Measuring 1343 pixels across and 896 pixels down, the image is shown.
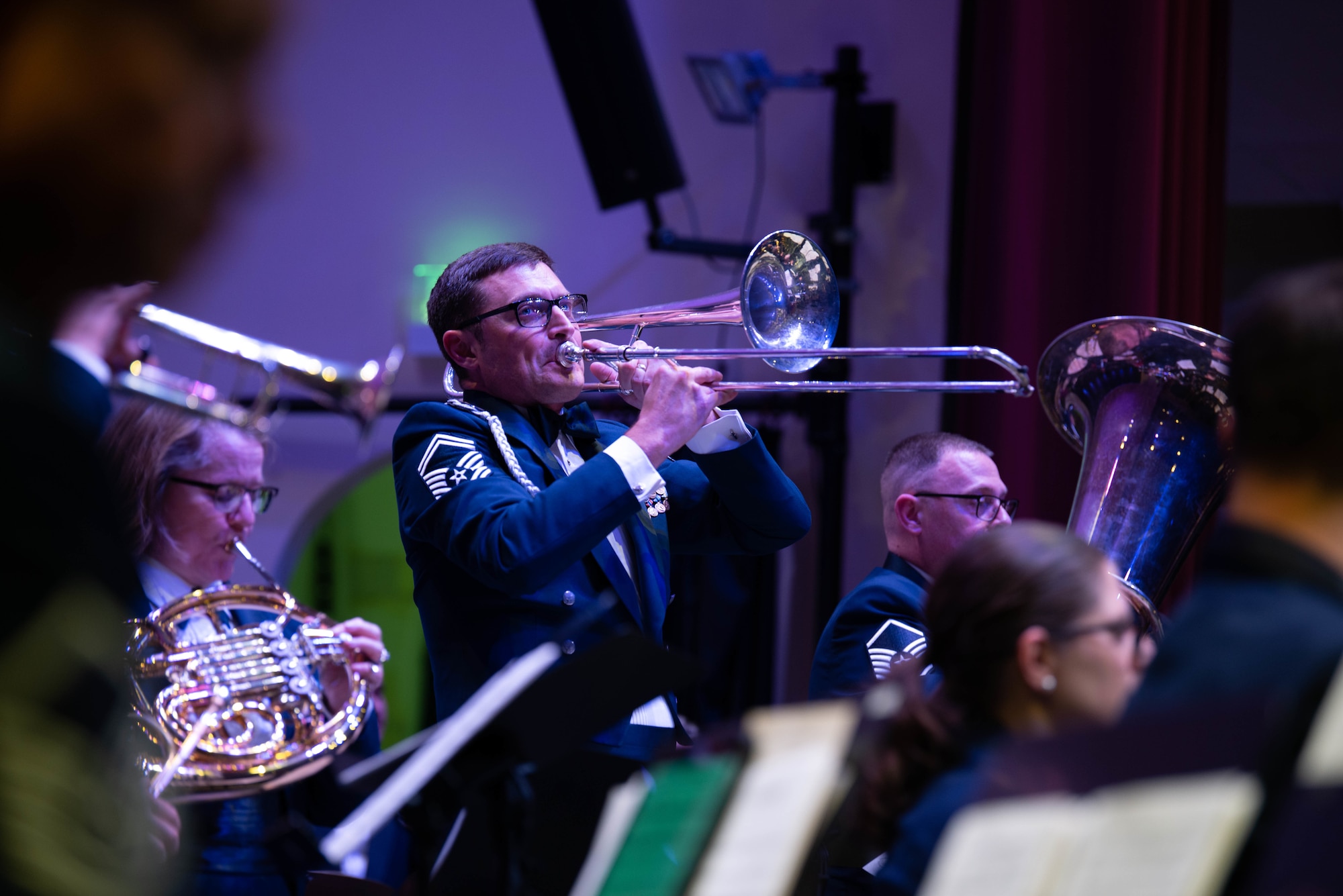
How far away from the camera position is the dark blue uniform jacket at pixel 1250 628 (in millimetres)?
1270

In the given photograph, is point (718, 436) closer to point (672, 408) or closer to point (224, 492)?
point (672, 408)

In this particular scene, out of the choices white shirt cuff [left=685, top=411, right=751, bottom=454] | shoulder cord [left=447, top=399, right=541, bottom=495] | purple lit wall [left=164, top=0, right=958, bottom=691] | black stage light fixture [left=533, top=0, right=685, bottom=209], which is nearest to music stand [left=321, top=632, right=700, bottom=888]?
shoulder cord [left=447, top=399, right=541, bottom=495]

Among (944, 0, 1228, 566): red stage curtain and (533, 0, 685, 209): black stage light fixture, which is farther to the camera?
(533, 0, 685, 209): black stage light fixture

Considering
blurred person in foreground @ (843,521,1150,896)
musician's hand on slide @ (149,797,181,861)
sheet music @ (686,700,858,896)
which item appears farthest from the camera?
musician's hand on slide @ (149,797,181,861)

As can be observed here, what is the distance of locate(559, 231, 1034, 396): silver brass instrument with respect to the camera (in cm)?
282

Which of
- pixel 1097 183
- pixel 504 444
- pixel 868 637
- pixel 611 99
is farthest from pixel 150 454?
pixel 1097 183

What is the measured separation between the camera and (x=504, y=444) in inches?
100

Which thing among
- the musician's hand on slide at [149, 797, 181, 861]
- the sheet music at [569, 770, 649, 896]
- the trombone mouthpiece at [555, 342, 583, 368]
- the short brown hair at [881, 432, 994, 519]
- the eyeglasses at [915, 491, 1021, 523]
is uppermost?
the trombone mouthpiece at [555, 342, 583, 368]

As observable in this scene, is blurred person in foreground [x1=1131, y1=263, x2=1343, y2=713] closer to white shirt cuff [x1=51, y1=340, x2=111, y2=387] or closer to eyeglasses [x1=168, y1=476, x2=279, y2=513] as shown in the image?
white shirt cuff [x1=51, y1=340, x2=111, y2=387]

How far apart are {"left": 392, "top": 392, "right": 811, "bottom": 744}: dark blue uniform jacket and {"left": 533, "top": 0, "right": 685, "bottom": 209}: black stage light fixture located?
2.06 meters

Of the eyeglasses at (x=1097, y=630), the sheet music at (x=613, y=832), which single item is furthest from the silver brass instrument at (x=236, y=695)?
the eyeglasses at (x=1097, y=630)

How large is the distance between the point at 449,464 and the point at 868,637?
3.31ft

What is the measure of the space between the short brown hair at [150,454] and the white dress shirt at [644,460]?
3.07 feet

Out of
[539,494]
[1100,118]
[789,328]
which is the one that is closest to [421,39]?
[1100,118]
